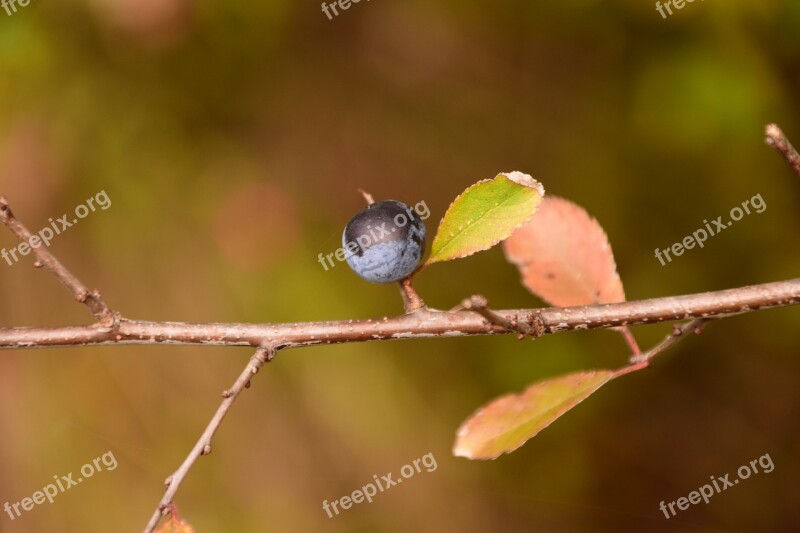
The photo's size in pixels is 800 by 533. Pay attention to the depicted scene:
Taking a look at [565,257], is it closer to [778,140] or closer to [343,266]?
[778,140]

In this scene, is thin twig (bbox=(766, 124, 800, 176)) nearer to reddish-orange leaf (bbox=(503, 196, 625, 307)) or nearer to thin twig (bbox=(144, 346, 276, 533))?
reddish-orange leaf (bbox=(503, 196, 625, 307))

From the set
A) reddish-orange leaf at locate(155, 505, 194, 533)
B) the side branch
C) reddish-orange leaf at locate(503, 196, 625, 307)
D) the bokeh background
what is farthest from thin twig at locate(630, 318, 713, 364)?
the bokeh background

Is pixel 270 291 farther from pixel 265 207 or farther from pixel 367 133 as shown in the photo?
pixel 367 133

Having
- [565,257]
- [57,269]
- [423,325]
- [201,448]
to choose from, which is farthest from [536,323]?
[57,269]

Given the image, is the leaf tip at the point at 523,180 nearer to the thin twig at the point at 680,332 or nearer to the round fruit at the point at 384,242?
the round fruit at the point at 384,242

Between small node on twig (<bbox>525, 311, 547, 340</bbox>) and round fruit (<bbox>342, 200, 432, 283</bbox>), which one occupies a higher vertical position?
round fruit (<bbox>342, 200, 432, 283</bbox>)

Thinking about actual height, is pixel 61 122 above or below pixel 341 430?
above

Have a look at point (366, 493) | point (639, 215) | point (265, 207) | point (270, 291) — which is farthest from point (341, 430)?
point (639, 215)
